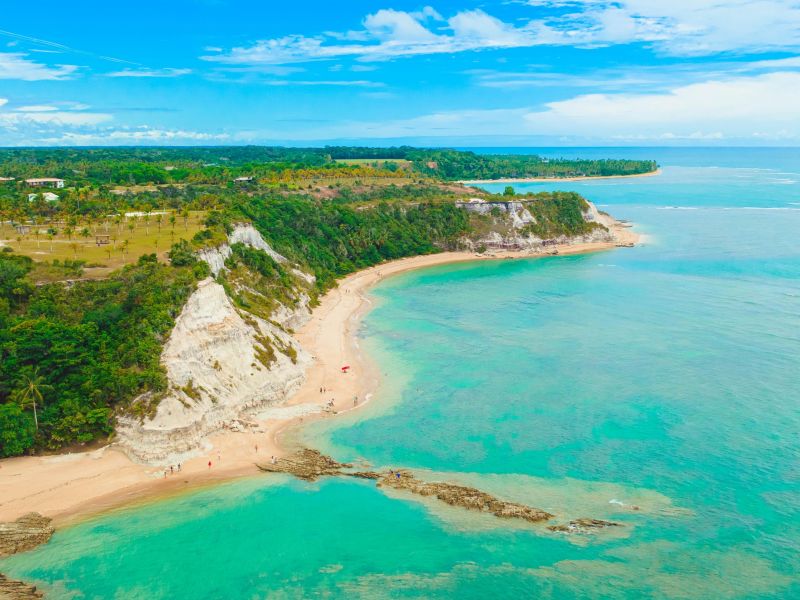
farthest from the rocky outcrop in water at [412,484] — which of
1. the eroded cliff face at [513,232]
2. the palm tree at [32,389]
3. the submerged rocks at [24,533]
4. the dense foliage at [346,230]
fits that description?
the eroded cliff face at [513,232]

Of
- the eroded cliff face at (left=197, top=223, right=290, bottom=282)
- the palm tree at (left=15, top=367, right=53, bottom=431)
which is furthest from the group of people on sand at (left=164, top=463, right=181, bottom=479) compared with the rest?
the eroded cliff face at (left=197, top=223, right=290, bottom=282)

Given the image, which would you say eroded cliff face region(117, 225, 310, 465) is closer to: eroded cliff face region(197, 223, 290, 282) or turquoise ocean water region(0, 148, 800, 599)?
turquoise ocean water region(0, 148, 800, 599)

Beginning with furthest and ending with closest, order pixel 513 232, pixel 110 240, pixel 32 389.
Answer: pixel 513 232, pixel 110 240, pixel 32 389

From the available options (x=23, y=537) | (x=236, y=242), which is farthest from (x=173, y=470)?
(x=236, y=242)

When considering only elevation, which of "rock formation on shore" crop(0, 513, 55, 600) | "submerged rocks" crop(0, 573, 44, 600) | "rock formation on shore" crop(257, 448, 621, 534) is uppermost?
"rock formation on shore" crop(257, 448, 621, 534)

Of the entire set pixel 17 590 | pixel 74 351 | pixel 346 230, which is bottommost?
pixel 17 590

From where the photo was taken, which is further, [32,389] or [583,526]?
[32,389]

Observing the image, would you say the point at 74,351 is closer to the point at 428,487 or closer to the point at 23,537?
the point at 23,537

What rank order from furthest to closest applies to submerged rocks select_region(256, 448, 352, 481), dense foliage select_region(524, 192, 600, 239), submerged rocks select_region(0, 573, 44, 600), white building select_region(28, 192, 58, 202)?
1. dense foliage select_region(524, 192, 600, 239)
2. white building select_region(28, 192, 58, 202)
3. submerged rocks select_region(256, 448, 352, 481)
4. submerged rocks select_region(0, 573, 44, 600)
